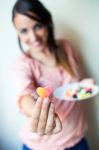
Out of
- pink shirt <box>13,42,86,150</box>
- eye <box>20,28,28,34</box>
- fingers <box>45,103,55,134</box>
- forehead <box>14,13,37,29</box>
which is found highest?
forehead <box>14,13,37,29</box>

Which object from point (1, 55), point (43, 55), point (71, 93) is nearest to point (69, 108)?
point (71, 93)

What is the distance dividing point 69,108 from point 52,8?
34 cm

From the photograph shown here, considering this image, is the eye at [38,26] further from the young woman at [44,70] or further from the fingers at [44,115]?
the fingers at [44,115]

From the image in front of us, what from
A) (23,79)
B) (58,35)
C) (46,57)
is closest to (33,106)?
(23,79)

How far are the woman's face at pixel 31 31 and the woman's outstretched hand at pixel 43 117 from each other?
31cm

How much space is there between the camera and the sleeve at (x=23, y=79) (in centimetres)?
89

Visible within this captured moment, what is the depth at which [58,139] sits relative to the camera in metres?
0.97

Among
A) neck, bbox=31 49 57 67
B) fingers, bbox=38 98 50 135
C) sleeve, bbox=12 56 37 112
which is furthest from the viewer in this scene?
neck, bbox=31 49 57 67

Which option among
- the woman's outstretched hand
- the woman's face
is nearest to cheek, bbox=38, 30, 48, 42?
the woman's face

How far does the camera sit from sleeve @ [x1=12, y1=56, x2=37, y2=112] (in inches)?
35.1

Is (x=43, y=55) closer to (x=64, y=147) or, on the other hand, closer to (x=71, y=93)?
(x=71, y=93)

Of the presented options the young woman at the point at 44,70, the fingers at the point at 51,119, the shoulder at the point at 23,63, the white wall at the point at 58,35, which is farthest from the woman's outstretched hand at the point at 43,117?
the white wall at the point at 58,35

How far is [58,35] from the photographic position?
1.09 metres

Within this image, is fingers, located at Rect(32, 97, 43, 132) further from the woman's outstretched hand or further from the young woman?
the young woman
